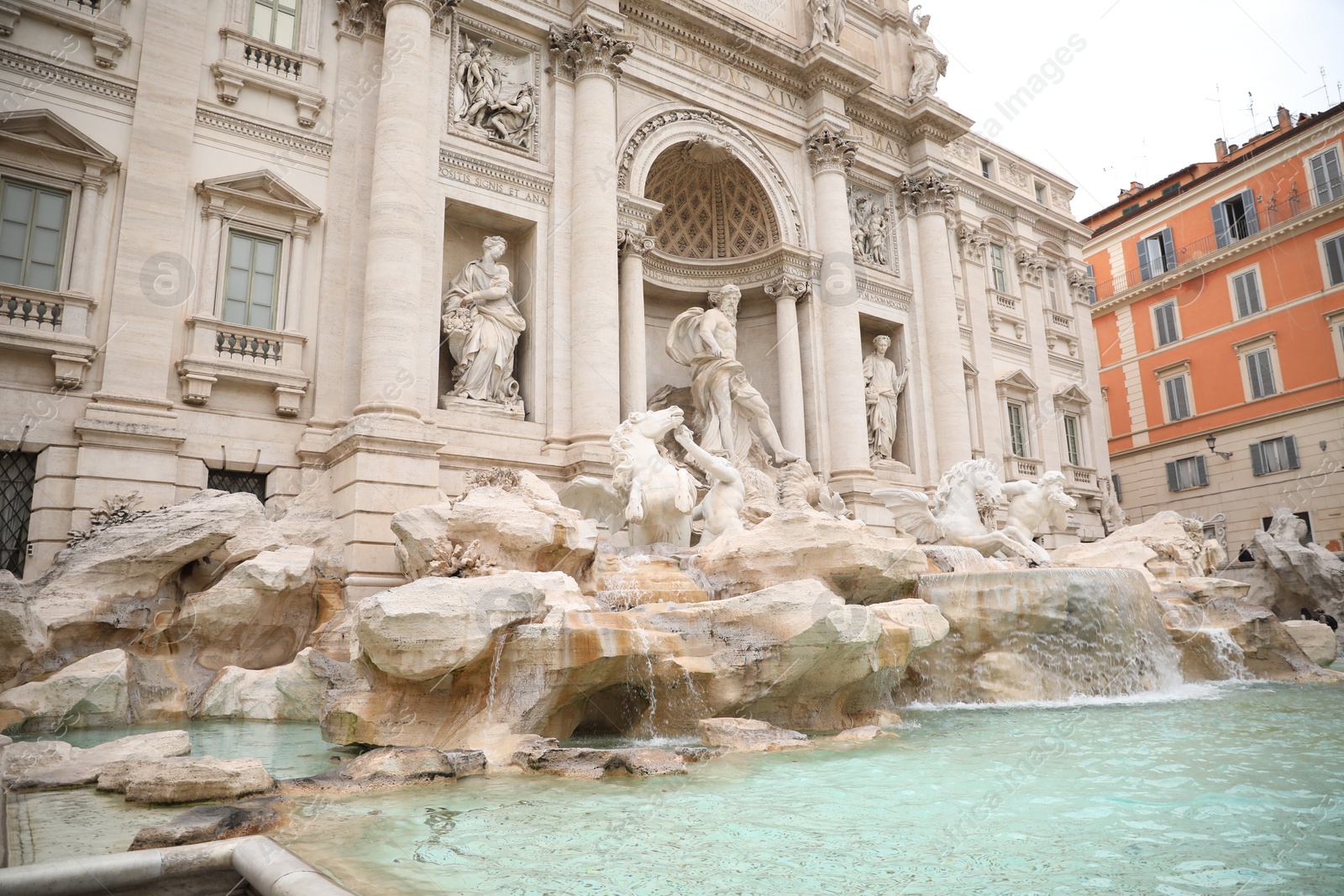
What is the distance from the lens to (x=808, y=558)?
8.95m

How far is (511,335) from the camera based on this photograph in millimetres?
13680

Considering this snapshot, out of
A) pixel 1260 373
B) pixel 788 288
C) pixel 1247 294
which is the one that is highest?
pixel 1247 294

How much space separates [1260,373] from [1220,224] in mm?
4865

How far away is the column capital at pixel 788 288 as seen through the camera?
17484 millimetres

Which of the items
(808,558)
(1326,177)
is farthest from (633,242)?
(1326,177)

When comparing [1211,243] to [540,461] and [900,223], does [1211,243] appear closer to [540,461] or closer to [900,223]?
[900,223]

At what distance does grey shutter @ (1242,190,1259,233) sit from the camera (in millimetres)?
25844

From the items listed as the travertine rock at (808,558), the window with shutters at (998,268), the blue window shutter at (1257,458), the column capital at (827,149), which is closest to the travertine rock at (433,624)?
the travertine rock at (808,558)

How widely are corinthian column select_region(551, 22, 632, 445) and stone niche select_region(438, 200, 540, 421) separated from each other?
2.10ft

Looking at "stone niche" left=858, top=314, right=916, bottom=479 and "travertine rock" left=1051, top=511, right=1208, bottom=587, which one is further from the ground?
"stone niche" left=858, top=314, right=916, bottom=479

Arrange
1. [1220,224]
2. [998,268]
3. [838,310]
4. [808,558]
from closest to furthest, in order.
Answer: [808,558], [838,310], [998,268], [1220,224]

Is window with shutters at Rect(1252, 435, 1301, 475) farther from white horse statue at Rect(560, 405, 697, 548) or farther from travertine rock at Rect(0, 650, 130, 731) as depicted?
travertine rock at Rect(0, 650, 130, 731)

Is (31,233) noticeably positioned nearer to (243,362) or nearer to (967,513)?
(243,362)

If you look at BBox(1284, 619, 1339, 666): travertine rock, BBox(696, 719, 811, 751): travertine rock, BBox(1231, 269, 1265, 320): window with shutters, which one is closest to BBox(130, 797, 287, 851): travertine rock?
BBox(696, 719, 811, 751): travertine rock
